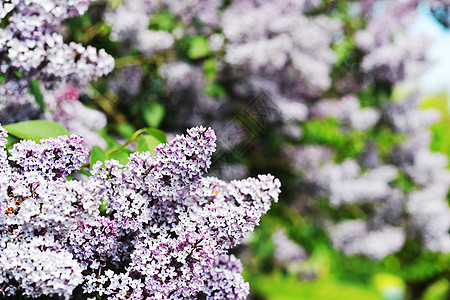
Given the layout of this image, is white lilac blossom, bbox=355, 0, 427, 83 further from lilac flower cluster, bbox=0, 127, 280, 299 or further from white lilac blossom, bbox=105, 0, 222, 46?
lilac flower cluster, bbox=0, 127, 280, 299

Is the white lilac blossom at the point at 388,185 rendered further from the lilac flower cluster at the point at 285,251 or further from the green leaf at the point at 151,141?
the green leaf at the point at 151,141

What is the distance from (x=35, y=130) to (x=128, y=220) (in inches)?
16.5

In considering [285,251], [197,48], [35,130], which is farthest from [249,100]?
[35,130]

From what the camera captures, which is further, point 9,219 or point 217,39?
point 217,39

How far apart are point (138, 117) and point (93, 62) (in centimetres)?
167

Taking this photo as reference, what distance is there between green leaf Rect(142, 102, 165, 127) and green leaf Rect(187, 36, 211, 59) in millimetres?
366

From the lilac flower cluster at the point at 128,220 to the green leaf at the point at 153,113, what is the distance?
5.44 ft

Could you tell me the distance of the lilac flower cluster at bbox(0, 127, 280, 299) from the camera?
1.00 meters

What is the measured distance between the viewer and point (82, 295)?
1133 mm

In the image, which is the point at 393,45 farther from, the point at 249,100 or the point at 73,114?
the point at 73,114

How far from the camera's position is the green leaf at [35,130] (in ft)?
4.19

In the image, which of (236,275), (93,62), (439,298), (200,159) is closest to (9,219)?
(200,159)

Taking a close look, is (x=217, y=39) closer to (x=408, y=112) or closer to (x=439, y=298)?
(x=408, y=112)

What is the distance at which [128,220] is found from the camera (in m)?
1.08
